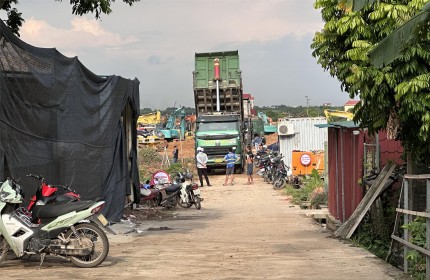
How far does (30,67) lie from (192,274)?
4395 millimetres

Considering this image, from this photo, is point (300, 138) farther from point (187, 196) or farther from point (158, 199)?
point (158, 199)

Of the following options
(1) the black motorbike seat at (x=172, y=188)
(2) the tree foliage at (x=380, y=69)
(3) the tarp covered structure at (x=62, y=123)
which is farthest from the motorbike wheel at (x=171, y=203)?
(2) the tree foliage at (x=380, y=69)

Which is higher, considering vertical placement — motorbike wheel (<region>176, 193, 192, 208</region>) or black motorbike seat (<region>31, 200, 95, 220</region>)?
black motorbike seat (<region>31, 200, 95, 220</region>)

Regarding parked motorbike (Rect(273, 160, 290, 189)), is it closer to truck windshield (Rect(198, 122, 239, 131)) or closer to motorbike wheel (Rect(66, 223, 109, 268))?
truck windshield (Rect(198, 122, 239, 131))

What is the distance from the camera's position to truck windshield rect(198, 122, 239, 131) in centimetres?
3406

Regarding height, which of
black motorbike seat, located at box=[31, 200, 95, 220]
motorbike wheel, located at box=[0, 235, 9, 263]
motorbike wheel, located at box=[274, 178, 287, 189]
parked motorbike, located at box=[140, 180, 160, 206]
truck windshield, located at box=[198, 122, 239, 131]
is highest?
truck windshield, located at box=[198, 122, 239, 131]

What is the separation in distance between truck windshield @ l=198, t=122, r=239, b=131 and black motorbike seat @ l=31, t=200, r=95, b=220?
2539cm

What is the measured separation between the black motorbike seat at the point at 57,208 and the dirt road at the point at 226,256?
0.71m

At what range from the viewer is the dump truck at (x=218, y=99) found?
33938mm

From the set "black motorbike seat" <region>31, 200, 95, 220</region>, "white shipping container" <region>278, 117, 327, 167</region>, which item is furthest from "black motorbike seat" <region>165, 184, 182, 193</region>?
"white shipping container" <region>278, 117, 327, 167</region>

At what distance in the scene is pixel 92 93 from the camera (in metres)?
13.1

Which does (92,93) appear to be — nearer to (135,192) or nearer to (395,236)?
(135,192)

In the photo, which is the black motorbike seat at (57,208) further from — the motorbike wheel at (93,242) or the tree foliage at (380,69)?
the tree foliage at (380,69)

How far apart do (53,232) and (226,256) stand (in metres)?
2.62
